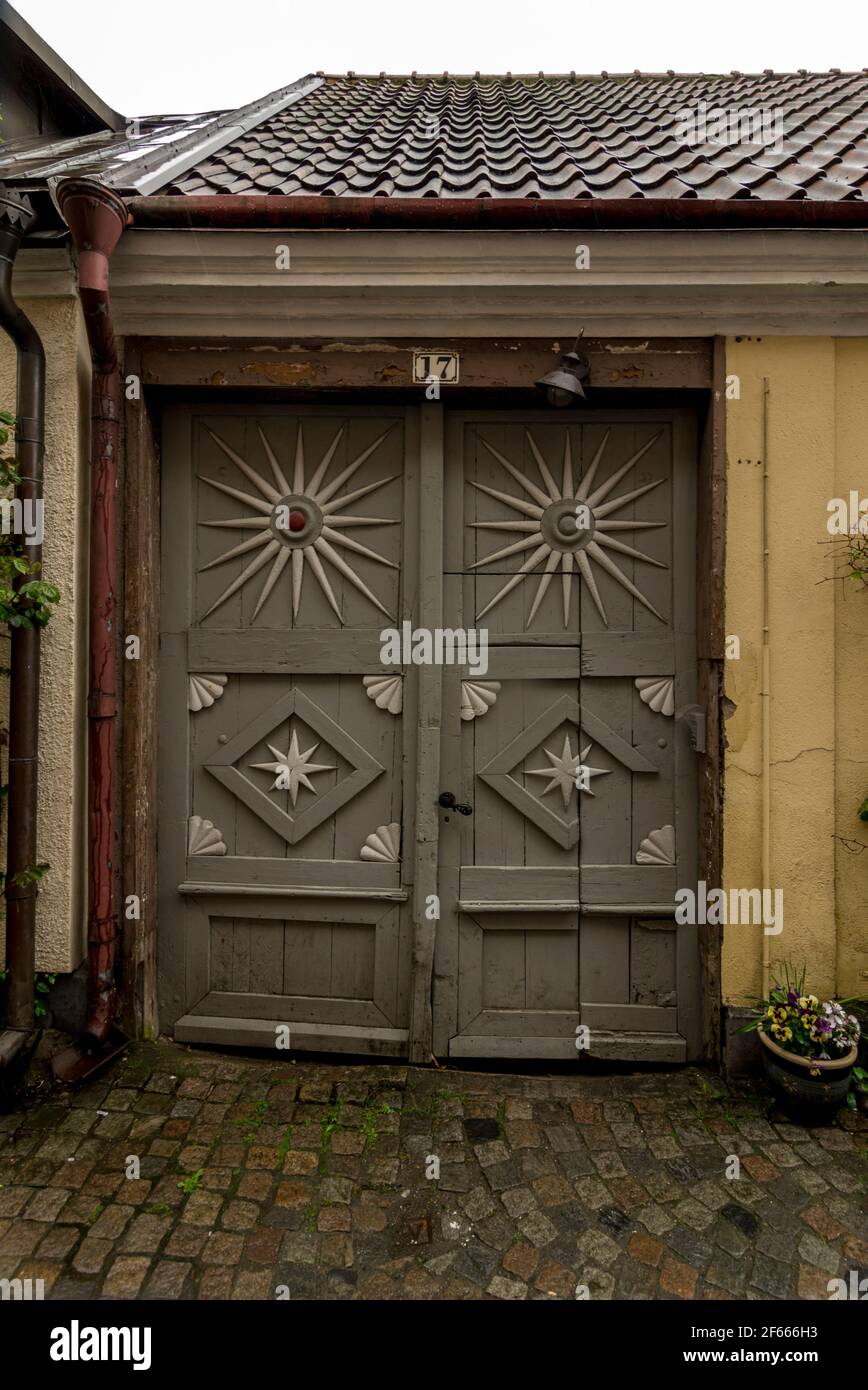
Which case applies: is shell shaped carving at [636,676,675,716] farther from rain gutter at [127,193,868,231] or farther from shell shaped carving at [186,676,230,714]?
shell shaped carving at [186,676,230,714]

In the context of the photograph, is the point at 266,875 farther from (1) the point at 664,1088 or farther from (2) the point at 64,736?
(1) the point at 664,1088

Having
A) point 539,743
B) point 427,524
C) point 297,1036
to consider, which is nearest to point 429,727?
point 539,743

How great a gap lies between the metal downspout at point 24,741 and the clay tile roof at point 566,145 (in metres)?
1.09

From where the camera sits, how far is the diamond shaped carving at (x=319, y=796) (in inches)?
120

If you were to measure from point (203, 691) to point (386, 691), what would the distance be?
0.89 meters

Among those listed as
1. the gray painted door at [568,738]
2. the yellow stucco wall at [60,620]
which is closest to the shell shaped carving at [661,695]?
the gray painted door at [568,738]

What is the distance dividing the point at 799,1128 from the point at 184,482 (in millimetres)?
3888

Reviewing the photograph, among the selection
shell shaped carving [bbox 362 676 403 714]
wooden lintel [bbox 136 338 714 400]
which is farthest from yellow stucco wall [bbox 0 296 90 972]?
shell shaped carving [bbox 362 676 403 714]

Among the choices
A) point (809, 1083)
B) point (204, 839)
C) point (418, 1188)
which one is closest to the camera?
point (418, 1188)

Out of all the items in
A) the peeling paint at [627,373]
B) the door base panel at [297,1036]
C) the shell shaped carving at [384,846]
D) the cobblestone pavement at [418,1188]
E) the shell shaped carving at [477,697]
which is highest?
the peeling paint at [627,373]

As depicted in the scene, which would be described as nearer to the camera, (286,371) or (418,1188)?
(418,1188)

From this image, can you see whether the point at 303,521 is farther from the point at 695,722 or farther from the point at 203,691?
the point at 695,722

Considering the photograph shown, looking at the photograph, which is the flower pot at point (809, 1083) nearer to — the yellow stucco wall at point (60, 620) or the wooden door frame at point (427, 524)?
the wooden door frame at point (427, 524)

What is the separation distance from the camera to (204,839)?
310 cm
